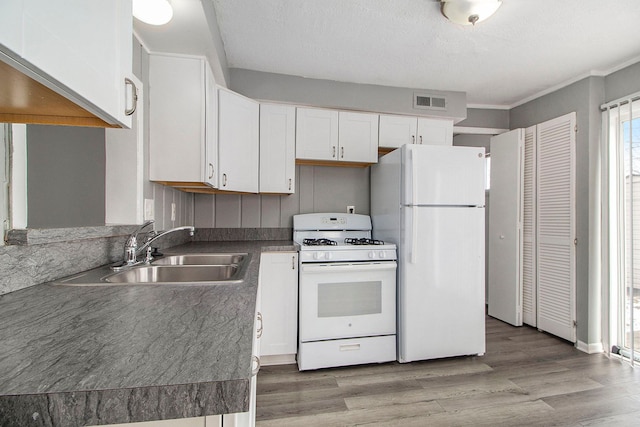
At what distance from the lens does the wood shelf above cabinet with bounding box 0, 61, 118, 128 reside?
52 cm

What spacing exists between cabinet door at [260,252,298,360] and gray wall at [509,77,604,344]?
256cm

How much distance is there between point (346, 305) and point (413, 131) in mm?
1812

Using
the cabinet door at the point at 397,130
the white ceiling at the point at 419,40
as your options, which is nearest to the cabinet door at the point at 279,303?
the cabinet door at the point at 397,130

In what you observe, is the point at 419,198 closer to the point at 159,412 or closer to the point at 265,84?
the point at 265,84

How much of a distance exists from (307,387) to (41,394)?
1.90 metres

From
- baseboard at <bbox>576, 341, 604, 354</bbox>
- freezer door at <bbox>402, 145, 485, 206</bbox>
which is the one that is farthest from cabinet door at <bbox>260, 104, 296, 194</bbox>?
baseboard at <bbox>576, 341, 604, 354</bbox>

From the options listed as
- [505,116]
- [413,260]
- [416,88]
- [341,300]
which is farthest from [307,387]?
[505,116]

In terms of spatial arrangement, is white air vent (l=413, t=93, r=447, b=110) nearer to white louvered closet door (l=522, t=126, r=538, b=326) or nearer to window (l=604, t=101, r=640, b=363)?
white louvered closet door (l=522, t=126, r=538, b=326)

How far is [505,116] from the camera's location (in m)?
3.50

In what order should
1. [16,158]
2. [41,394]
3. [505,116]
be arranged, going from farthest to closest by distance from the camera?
[505,116] → [16,158] → [41,394]

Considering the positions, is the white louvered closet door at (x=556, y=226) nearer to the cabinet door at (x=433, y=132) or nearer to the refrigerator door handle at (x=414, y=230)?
the cabinet door at (x=433, y=132)

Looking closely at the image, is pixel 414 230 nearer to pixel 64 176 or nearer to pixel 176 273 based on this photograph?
pixel 176 273

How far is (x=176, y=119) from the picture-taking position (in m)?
1.86

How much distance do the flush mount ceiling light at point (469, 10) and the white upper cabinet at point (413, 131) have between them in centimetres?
107
